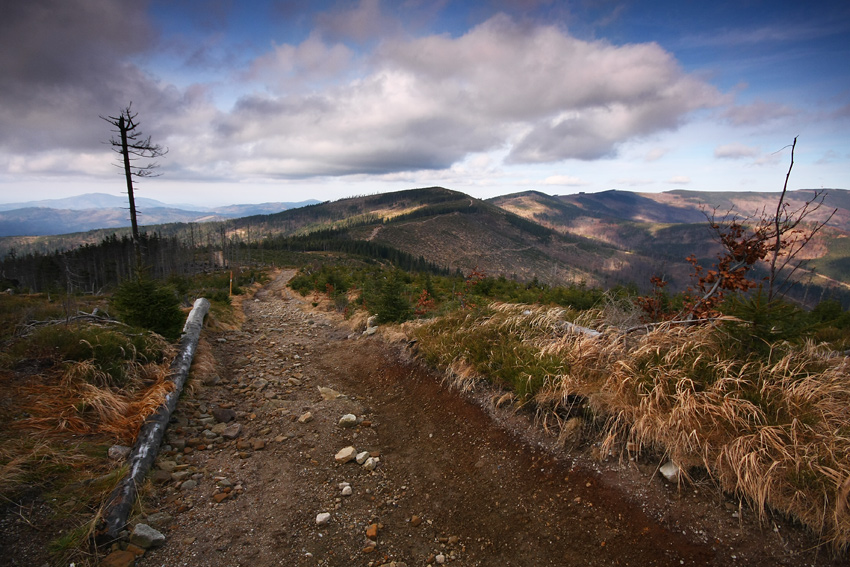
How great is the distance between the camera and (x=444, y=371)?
700 centimetres

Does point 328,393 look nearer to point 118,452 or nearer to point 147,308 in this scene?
point 118,452

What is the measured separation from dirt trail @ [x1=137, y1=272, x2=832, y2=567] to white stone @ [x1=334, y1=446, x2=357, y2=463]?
9 centimetres

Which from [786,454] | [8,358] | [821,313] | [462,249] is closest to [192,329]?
[8,358]

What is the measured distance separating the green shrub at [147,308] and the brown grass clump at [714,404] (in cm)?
755

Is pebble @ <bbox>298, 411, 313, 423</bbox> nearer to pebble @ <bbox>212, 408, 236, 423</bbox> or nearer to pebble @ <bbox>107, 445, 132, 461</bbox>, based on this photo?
pebble @ <bbox>212, 408, 236, 423</bbox>

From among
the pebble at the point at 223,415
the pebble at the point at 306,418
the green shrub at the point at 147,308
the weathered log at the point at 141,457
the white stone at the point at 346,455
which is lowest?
the white stone at the point at 346,455

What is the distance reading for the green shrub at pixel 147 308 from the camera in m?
8.46

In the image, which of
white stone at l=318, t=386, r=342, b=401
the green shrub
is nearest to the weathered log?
the green shrub

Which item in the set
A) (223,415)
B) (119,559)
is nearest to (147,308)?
(223,415)

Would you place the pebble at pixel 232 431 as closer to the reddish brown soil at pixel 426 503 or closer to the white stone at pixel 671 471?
the reddish brown soil at pixel 426 503

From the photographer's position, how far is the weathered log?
352 centimetres

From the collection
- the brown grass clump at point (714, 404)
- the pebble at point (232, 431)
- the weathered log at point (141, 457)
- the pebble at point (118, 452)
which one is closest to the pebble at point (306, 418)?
the pebble at point (232, 431)

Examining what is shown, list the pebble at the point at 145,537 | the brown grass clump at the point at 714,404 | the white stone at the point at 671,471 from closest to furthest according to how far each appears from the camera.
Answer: the brown grass clump at the point at 714,404 → the pebble at the point at 145,537 → the white stone at the point at 671,471

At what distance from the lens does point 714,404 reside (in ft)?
12.9
